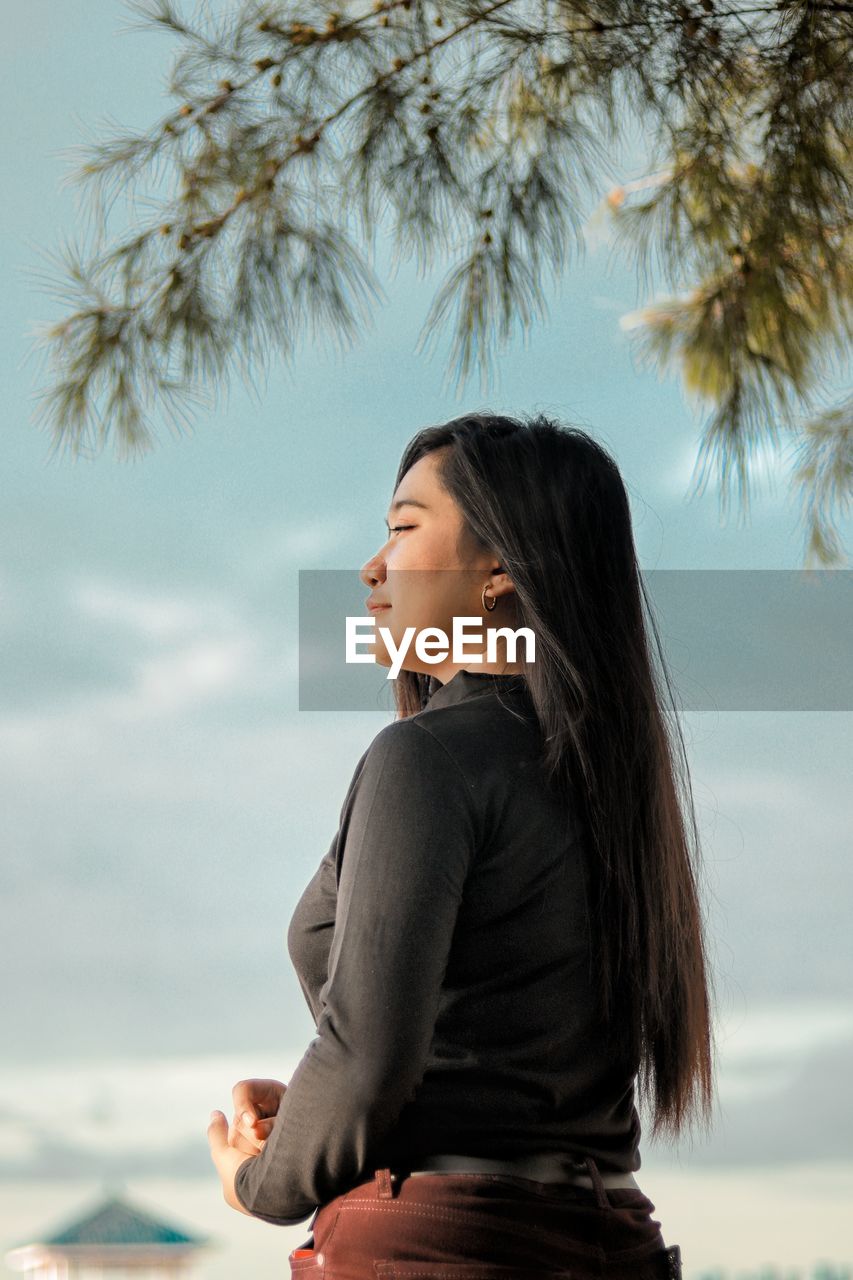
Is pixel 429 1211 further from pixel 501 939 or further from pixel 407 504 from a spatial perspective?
pixel 407 504

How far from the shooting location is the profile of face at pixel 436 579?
71cm

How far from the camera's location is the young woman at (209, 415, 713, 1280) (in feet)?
1.83

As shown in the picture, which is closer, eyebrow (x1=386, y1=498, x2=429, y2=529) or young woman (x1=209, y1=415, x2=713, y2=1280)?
young woman (x1=209, y1=415, x2=713, y2=1280)

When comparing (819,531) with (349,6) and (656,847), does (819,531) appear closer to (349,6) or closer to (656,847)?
(349,6)

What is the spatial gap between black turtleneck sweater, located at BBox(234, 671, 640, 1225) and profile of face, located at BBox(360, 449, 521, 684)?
0.09 metres

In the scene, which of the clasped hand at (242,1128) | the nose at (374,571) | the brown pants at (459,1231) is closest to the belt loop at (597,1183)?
the brown pants at (459,1231)

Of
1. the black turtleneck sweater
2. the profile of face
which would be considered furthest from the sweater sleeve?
the profile of face

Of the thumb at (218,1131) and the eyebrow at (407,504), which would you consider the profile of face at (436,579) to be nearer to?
the eyebrow at (407,504)

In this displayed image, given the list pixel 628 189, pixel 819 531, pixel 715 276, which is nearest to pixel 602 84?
pixel 628 189

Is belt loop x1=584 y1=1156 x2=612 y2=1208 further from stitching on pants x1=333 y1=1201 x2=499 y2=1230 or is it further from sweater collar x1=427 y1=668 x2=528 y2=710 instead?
sweater collar x1=427 y1=668 x2=528 y2=710

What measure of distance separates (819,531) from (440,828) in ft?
4.10

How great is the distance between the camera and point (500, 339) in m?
1.55

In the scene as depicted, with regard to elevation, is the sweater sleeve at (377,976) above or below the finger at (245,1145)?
above

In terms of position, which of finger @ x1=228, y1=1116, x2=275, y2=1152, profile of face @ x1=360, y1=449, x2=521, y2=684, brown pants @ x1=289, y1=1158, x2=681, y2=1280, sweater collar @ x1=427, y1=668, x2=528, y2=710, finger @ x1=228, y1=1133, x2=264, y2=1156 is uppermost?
profile of face @ x1=360, y1=449, x2=521, y2=684
